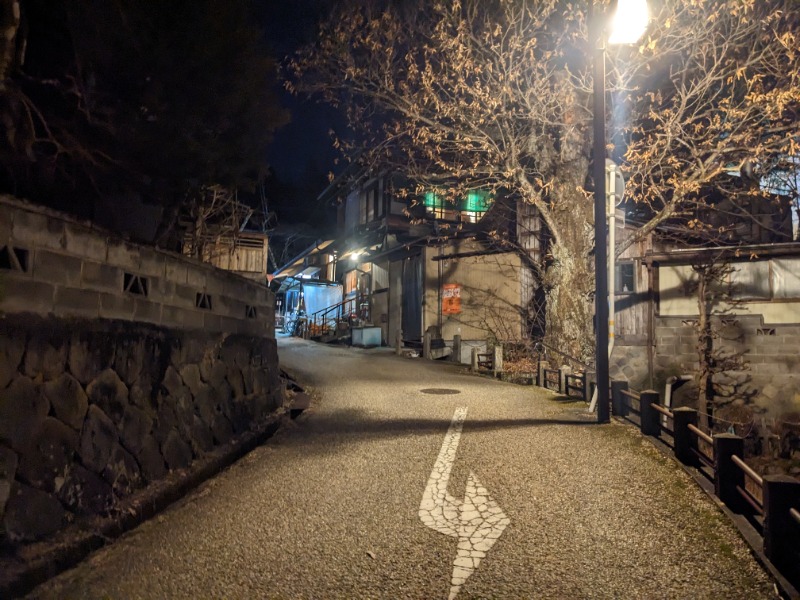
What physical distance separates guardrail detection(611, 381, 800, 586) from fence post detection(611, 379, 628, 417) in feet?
3.38

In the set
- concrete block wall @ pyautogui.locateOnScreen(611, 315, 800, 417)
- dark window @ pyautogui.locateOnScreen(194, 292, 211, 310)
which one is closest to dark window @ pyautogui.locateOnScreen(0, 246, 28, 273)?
dark window @ pyautogui.locateOnScreen(194, 292, 211, 310)

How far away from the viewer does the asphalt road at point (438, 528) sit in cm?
363

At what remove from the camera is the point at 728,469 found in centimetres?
500

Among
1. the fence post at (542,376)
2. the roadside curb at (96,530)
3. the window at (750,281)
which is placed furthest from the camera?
the window at (750,281)

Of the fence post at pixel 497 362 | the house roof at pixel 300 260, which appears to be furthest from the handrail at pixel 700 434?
the house roof at pixel 300 260

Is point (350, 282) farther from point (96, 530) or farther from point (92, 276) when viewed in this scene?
point (96, 530)

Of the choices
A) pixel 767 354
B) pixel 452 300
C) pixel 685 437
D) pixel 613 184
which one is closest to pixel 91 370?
pixel 685 437

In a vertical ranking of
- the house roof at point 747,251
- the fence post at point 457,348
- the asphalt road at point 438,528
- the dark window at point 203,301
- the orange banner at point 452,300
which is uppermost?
the house roof at point 747,251

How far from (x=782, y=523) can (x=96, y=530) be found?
5327 millimetres

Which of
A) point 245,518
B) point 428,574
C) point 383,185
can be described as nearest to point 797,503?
point 428,574

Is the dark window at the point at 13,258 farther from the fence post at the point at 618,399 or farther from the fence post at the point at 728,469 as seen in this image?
the fence post at the point at 618,399

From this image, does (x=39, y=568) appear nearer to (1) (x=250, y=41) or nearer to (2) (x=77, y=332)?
(2) (x=77, y=332)

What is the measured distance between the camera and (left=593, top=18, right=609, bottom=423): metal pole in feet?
28.9

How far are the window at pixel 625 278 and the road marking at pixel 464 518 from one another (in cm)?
1513
